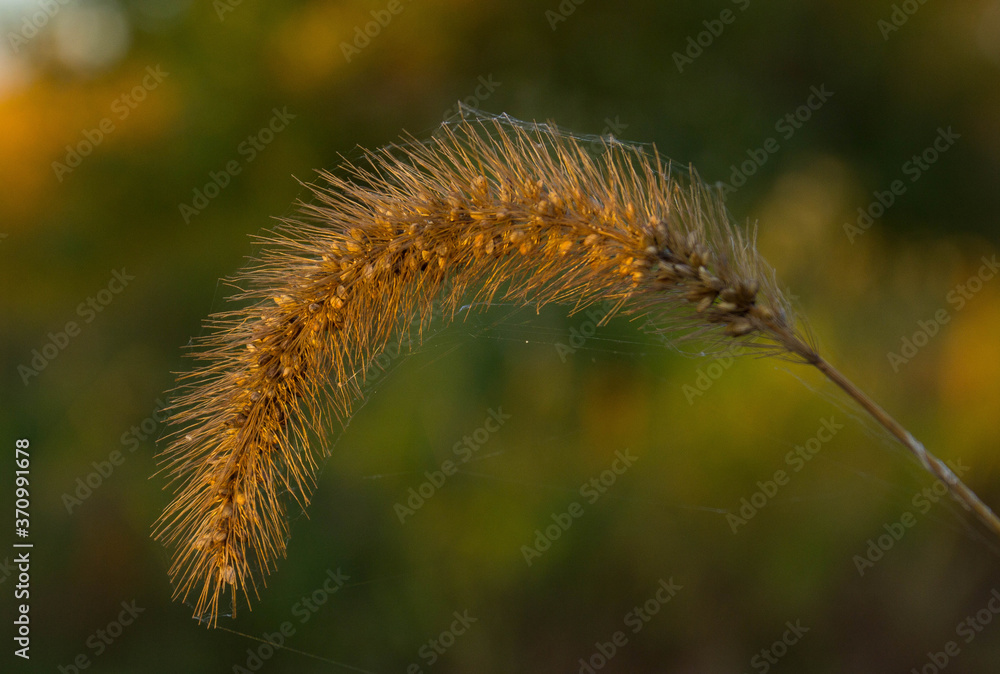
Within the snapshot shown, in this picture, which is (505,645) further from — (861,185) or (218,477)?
(861,185)

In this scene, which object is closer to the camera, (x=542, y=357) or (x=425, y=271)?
(x=425, y=271)

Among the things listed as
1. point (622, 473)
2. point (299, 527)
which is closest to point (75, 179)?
point (299, 527)

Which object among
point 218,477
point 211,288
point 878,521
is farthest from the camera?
point 211,288

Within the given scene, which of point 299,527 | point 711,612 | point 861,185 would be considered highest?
point 861,185

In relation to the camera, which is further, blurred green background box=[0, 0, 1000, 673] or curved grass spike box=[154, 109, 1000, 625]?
blurred green background box=[0, 0, 1000, 673]

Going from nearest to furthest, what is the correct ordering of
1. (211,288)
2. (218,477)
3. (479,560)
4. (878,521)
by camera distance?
(218,477) < (878,521) < (479,560) < (211,288)

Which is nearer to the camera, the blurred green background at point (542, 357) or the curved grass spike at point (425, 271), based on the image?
the curved grass spike at point (425, 271)

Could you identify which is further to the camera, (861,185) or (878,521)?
(861,185)

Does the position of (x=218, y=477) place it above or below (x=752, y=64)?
below
